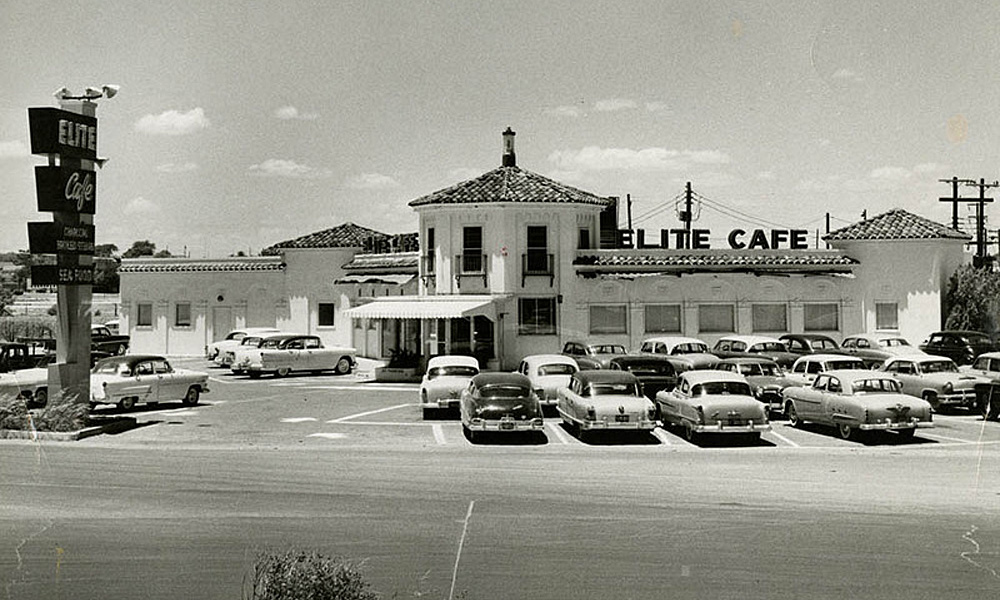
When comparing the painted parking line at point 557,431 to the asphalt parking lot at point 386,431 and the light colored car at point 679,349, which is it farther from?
the light colored car at point 679,349

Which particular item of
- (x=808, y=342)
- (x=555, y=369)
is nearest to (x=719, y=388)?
(x=555, y=369)

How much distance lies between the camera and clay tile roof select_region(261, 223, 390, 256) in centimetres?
4688

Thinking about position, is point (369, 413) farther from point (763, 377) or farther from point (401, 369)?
point (763, 377)

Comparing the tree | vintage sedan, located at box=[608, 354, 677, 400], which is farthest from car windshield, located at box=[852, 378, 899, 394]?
the tree

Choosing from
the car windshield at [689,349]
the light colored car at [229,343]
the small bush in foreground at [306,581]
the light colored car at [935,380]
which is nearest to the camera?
the small bush in foreground at [306,581]

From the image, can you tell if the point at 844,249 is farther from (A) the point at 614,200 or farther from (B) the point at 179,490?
(B) the point at 179,490

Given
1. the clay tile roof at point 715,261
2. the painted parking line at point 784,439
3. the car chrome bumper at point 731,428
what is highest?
the clay tile roof at point 715,261

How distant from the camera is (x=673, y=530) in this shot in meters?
12.6

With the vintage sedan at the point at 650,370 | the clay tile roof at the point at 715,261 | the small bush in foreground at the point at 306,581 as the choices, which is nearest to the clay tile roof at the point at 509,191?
the clay tile roof at the point at 715,261

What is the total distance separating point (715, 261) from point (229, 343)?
844 inches

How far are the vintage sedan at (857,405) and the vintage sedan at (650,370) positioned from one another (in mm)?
3836

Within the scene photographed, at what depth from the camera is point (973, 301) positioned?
37719 millimetres

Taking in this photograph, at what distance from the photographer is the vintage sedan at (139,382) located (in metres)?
25.4

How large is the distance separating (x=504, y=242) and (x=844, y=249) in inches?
572
